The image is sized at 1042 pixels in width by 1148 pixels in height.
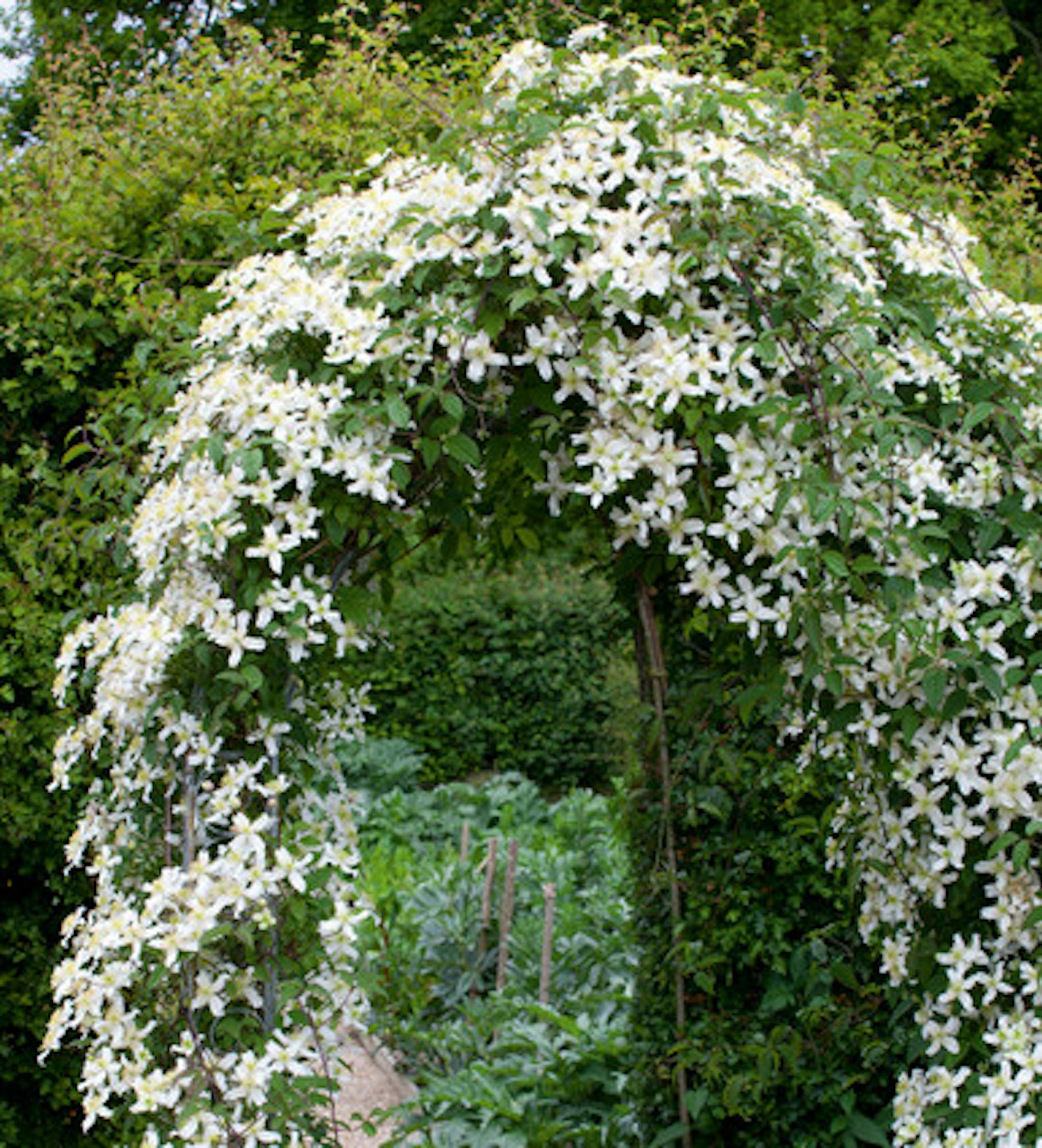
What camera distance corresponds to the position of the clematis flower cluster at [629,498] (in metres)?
2.06

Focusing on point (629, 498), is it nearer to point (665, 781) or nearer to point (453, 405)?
point (453, 405)

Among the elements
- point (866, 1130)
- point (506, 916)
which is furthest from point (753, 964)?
point (506, 916)

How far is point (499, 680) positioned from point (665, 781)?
6.28m

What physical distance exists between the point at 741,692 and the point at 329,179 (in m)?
1.18

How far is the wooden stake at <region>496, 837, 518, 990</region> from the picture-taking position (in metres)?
4.91

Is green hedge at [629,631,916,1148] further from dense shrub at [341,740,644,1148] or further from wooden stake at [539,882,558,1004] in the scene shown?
wooden stake at [539,882,558,1004]

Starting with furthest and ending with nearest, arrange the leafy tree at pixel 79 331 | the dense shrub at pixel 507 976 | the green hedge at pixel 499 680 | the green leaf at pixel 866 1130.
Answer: the green hedge at pixel 499 680 < the dense shrub at pixel 507 976 < the leafy tree at pixel 79 331 < the green leaf at pixel 866 1130

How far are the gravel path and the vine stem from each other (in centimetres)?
144

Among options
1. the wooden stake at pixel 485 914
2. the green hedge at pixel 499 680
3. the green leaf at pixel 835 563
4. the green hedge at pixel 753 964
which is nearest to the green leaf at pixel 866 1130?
the green hedge at pixel 753 964

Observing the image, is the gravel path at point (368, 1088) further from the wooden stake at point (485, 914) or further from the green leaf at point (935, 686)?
the green leaf at point (935, 686)

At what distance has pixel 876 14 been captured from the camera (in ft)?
38.1

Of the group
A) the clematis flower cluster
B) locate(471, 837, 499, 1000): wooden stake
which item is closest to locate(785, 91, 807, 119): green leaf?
the clematis flower cluster

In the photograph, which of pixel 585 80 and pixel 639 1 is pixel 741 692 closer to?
pixel 585 80

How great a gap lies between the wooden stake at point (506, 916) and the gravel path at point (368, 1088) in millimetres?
501
